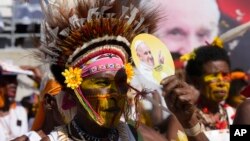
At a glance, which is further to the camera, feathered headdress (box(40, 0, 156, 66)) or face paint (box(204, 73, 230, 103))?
face paint (box(204, 73, 230, 103))

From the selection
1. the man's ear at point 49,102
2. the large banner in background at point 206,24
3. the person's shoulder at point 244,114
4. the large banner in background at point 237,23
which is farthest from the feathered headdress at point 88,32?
the large banner in background at point 237,23

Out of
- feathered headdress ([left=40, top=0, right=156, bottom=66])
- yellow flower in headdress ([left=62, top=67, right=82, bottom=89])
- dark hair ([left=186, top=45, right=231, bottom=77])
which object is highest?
feathered headdress ([left=40, top=0, right=156, bottom=66])

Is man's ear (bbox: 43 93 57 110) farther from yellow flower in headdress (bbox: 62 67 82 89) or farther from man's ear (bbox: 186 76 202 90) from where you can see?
man's ear (bbox: 186 76 202 90)

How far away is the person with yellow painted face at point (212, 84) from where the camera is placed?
6.37m

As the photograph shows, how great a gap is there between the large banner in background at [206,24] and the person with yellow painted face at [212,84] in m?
1.32

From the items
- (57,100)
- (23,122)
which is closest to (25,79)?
(23,122)

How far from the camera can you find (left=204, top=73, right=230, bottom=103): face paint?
21.0 feet

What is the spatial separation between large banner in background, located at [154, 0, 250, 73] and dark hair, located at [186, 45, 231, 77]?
120 cm

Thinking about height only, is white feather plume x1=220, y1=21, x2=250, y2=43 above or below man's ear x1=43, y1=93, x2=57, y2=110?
above

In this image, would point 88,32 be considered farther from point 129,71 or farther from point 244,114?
point 244,114

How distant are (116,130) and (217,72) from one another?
8.61ft

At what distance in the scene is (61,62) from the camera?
4047 mm

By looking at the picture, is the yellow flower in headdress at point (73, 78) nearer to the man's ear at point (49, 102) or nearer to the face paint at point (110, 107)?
the face paint at point (110, 107)

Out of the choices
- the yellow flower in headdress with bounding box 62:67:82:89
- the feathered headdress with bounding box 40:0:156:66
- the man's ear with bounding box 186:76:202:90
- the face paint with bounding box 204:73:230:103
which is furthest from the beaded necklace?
the man's ear with bounding box 186:76:202:90
